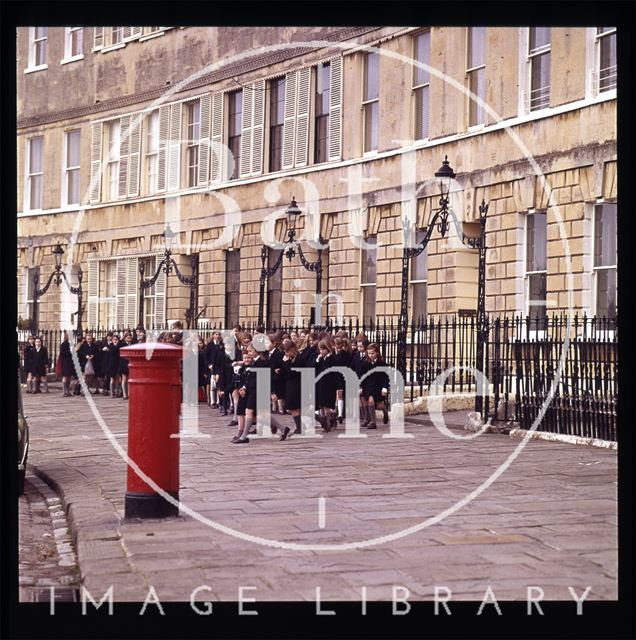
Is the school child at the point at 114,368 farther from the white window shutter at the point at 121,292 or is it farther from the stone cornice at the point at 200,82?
the stone cornice at the point at 200,82

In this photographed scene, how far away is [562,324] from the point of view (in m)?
16.2

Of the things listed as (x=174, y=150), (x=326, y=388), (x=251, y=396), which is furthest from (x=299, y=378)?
(x=174, y=150)

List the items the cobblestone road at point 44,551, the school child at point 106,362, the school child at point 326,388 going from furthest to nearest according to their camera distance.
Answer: the school child at point 106,362 → the school child at point 326,388 → the cobblestone road at point 44,551

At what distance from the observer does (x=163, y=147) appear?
34.4 metres

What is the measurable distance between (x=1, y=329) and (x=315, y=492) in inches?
208

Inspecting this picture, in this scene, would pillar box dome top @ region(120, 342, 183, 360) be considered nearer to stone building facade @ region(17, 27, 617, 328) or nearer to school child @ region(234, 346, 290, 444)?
school child @ region(234, 346, 290, 444)

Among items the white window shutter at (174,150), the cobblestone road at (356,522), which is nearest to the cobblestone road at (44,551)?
the cobblestone road at (356,522)

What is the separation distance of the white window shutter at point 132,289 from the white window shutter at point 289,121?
655 cm

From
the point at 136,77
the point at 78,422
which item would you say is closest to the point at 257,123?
the point at 136,77

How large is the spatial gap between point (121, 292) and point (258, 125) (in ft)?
22.4

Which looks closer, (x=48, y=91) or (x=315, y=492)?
(x=315, y=492)

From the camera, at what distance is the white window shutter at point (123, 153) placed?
35469mm

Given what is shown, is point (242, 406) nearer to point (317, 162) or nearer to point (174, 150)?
point (317, 162)

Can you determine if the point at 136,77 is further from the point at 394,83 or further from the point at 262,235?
the point at 394,83
